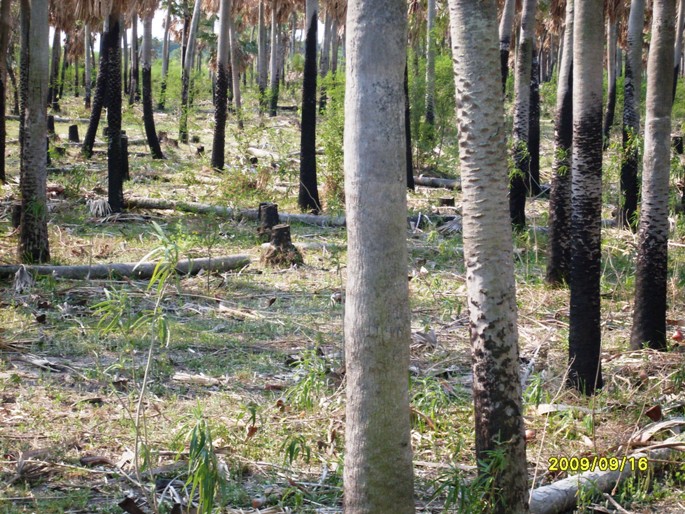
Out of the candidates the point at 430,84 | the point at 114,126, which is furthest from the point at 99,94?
the point at 430,84

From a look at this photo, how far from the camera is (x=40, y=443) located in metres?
5.91

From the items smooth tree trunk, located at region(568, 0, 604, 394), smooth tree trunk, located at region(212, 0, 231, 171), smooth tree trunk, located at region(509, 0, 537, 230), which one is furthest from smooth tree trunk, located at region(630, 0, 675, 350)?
smooth tree trunk, located at region(212, 0, 231, 171)

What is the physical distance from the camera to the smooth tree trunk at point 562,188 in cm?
1038

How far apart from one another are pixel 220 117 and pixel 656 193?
13.3 m

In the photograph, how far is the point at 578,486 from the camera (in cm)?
518

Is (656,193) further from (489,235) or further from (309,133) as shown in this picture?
(309,133)

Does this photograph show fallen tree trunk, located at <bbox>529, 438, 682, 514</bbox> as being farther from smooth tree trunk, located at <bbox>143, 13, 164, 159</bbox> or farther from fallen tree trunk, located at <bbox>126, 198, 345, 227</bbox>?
smooth tree trunk, located at <bbox>143, 13, 164, 159</bbox>

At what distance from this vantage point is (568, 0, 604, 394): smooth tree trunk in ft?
22.5

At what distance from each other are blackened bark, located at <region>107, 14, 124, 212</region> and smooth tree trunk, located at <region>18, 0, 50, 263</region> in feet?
12.7

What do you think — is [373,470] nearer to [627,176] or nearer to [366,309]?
[366,309]

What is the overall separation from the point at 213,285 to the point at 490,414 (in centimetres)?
648

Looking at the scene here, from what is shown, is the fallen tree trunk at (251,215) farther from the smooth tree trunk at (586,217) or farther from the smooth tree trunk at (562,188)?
the smooth tree trunk at (586,217)

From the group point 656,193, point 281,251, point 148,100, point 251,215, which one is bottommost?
point 281,251

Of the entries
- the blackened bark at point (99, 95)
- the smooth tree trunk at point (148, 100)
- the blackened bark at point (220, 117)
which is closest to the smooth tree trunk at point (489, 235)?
the blackened bark at point (99, 95)
